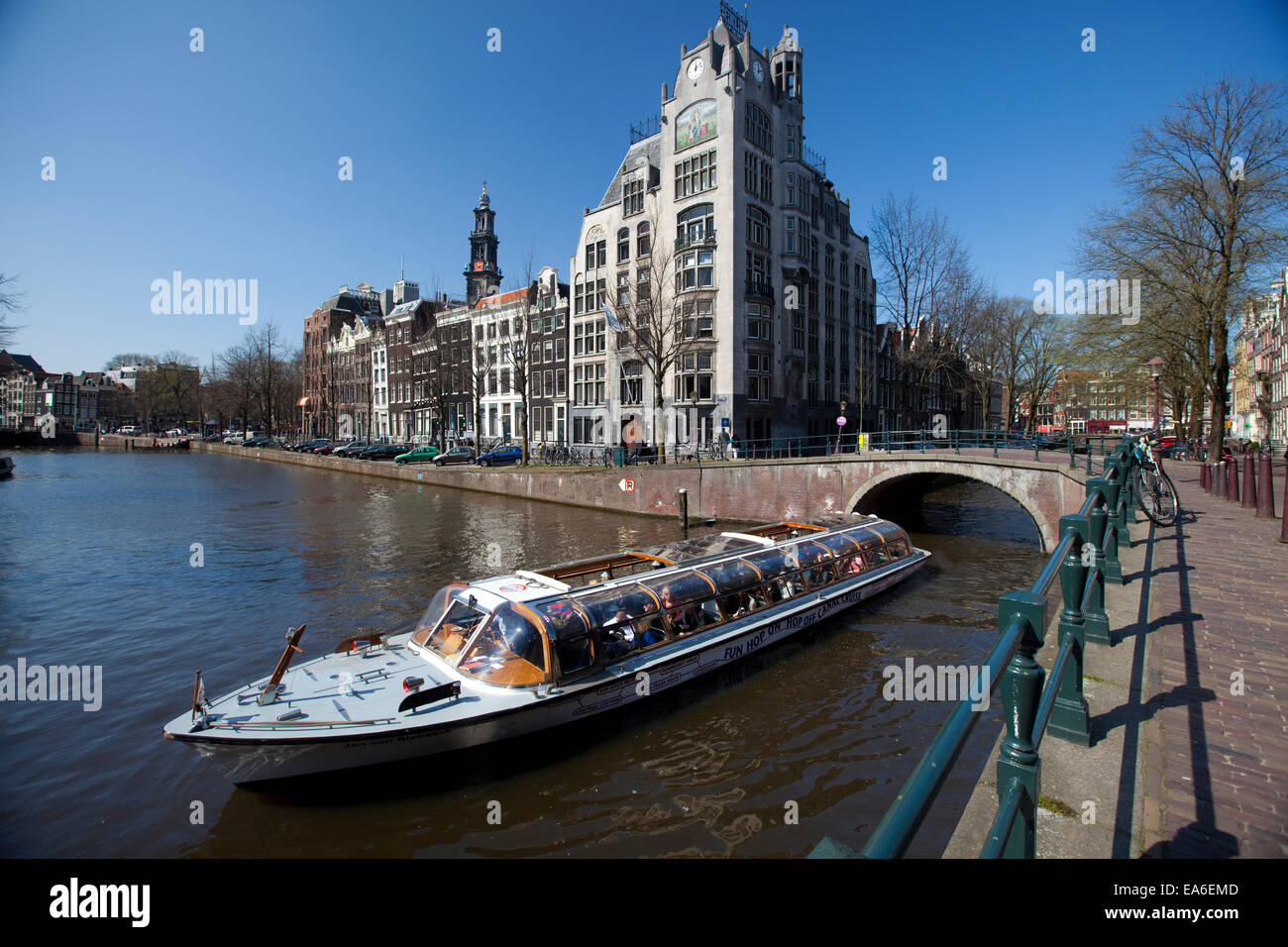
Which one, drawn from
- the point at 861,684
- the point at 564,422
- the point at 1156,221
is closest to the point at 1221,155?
the point at 1156,221

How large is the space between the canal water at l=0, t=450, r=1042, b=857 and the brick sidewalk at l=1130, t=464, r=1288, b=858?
140 inches

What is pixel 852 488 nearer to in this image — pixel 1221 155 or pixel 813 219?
pixel 1221 155

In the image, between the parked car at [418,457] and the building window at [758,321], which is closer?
the building window at [758,321]

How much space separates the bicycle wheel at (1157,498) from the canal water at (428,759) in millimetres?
4217

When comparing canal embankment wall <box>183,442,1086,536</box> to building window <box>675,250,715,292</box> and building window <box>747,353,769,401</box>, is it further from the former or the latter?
building window <box>675,250,715,292</box>

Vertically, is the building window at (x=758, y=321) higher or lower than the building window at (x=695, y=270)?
lower

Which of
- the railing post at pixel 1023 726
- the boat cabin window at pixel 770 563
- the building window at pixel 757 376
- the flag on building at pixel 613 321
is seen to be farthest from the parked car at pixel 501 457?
the railing post at pixel 1023 726

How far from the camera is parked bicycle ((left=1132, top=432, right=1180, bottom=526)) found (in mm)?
12393

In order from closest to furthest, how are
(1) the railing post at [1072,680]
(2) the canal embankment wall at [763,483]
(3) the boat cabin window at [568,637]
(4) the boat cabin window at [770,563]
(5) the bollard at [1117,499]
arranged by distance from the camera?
(1) the railing post at [1072,680]
(5) the bollard at [1117,499]
(3) the boat cabin window at [568,637]
(4) the boat cabin window at [770,563]
(2) the canal embankment wall at [763,483]

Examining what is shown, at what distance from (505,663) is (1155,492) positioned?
41.4 feet

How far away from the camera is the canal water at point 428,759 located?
26.3 ft

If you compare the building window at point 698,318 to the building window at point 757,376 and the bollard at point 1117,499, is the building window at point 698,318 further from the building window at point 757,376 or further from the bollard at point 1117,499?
the bollard at point 1117,499

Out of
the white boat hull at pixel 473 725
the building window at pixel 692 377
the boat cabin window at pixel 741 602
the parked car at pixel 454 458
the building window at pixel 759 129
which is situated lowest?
the white boat hull at pixel 473 725

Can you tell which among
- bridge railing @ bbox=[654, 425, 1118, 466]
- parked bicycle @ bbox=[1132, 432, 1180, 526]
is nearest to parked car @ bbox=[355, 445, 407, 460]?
bridge railing @ bbox=[654, 425, 1118, 466]
